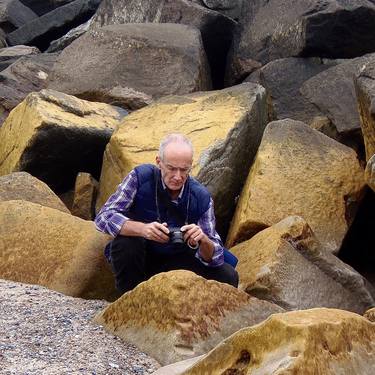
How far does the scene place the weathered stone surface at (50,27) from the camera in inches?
632

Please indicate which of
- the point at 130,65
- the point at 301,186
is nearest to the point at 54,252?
the point at 301,186

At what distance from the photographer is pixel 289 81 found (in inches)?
367

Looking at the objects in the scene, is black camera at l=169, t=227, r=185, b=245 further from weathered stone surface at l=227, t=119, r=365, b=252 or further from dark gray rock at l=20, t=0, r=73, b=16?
dark gray rock at l=20, t=0, r=73, b=16

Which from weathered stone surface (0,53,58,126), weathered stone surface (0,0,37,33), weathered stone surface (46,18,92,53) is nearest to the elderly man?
weathered stone surface (0,53,58,126)

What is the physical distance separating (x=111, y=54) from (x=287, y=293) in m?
4.46

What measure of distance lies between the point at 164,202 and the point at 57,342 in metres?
1.07

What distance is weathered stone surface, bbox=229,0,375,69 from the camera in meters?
9.50

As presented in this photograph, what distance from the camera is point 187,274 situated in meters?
4.29

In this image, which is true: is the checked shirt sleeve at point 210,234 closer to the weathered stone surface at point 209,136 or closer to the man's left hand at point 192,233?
the man's left hand at point 192,233

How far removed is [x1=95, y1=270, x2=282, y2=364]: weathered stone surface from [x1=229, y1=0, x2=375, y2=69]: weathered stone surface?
5628 mm

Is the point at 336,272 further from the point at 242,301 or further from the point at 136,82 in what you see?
the point at 136,82

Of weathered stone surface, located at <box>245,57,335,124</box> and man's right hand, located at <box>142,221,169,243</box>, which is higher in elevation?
man's right hand, located at <box>142,221,169,243</box>

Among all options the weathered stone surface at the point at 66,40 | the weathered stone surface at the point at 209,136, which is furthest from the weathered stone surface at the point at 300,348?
the weathered stone surface at the point at 66,40

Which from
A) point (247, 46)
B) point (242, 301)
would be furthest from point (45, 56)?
point (242, 301)
